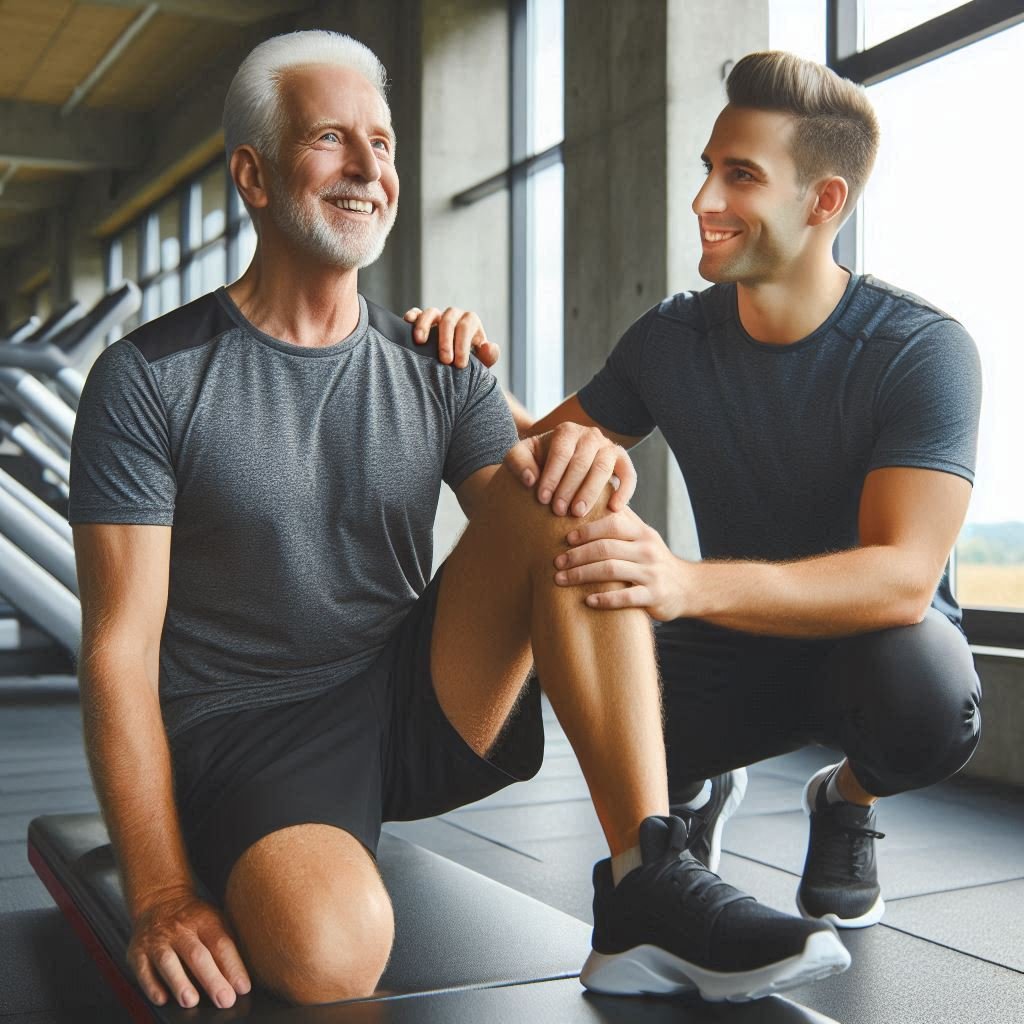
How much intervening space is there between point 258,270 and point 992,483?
2446 millimetres

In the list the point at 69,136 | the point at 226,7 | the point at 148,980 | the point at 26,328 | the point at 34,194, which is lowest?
the point at 148,980

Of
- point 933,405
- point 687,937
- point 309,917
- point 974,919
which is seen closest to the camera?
point 687,937

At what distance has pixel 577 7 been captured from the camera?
16.4ft

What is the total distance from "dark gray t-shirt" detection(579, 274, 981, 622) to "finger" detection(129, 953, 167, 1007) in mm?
1087

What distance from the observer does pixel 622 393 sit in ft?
7.16

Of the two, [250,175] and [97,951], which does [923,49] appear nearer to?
[250,175]

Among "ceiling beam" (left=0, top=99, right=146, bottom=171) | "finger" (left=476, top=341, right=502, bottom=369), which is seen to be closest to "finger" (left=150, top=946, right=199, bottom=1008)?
"finger" (left=476, top=341, right=502, bottom=369)

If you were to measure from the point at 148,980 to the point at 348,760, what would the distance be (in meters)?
0.35

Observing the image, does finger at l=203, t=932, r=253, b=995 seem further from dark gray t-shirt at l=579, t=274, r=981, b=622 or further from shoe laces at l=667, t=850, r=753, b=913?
dark gray t-shirt at l=579, t=274, r=981, b=622

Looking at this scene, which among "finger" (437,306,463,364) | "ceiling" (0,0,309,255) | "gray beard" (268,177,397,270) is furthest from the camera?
"ceiling" (0,0,309,255)

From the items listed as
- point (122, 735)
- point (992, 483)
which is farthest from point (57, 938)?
point (992, 483)

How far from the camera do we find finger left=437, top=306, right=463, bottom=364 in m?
1.79

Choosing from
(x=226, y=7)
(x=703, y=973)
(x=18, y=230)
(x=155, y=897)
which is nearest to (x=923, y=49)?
(x=703, y=973)

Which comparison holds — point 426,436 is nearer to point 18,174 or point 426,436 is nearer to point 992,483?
point 992,483
